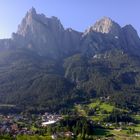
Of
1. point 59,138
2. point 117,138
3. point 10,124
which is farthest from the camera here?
point 10,124

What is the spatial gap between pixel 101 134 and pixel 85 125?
28.8 ft

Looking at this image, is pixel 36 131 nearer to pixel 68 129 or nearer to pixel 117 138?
pixel 68 129

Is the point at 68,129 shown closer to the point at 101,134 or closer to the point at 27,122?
the point at 101,134

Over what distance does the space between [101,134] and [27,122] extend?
4512cm

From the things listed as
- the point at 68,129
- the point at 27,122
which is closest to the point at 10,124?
the point at 27,122

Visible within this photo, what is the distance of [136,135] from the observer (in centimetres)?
17312

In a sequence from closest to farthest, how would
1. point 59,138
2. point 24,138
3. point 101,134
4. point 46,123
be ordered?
point 24,138
point 59,138
point 101,134
point 46,123

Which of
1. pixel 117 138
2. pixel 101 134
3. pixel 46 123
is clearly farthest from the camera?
pixel 46 123

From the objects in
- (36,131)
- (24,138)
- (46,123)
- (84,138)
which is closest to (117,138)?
(84,138)

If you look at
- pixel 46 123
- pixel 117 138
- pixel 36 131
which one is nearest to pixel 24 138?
pixel 36 131

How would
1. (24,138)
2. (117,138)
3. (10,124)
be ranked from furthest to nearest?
(10,124)
(117,138)
(24,138)

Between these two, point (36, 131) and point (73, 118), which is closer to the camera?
point (36, 131)

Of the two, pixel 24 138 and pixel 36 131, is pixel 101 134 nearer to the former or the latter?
pixel 36 131

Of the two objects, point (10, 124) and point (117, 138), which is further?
point (10, 124)
